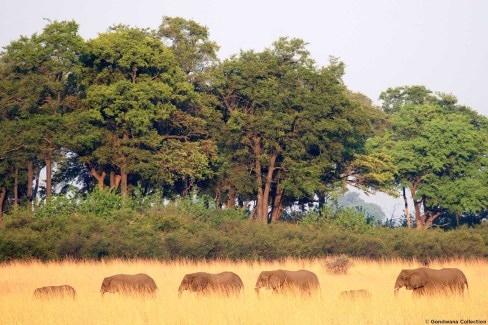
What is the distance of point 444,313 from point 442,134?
4934 centimetres

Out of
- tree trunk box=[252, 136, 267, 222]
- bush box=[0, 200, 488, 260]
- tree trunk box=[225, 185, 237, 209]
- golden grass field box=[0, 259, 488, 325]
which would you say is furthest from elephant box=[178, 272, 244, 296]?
tree trunk box=[225, 185, 237, 209]

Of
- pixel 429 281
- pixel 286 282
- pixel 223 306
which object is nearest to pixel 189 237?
pixel 286 282

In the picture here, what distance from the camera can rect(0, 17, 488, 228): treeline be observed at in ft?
184

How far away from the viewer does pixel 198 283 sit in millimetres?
25672

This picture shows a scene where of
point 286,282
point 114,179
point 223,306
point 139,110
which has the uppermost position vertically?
point 139,110

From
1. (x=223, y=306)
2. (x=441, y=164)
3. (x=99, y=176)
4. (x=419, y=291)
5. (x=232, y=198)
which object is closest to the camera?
(x=223, y=306)

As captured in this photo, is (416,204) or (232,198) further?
(416,204)

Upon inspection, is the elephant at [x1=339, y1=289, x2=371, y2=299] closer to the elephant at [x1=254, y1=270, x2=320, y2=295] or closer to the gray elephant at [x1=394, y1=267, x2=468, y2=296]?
the gray elephant at [x1=394, y1=267, x2=468, y2=296]

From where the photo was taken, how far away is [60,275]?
1273 inches

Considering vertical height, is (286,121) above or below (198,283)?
above

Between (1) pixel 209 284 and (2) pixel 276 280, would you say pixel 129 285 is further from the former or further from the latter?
(2) pixel 276 280

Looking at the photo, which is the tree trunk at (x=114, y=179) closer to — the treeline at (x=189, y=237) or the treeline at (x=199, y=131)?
the treeline at (x=199, y=131)

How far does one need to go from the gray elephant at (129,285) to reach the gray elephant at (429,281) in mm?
7081

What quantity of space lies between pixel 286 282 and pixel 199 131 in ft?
111
